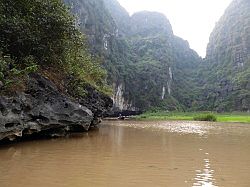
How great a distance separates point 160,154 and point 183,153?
96 centimetres

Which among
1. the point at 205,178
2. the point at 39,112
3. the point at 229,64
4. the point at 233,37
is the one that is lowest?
the point at 205,178

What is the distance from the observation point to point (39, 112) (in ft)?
53.7

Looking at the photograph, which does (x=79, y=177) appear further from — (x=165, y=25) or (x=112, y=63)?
(x=165, y=25)

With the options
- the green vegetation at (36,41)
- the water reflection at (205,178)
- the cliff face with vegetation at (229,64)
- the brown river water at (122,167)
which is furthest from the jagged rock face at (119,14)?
the water reflection at (205,178)

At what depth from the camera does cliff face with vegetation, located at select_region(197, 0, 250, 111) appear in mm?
103188

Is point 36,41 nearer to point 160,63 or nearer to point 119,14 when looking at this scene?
point 160,63

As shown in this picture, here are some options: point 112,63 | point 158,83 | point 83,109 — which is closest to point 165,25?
point 158,83

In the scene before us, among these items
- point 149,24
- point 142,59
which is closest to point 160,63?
point 142,59

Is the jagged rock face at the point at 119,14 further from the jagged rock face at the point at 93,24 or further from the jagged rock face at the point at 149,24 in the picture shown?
the jagged rock face at the point at 93,24

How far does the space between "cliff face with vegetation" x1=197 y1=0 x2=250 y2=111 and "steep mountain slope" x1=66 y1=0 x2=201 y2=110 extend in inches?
290

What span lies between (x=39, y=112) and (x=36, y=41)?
11.6 feet

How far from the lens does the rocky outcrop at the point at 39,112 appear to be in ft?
44.8

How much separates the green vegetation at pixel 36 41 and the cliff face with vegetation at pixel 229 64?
8414 centimetres

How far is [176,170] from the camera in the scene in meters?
9.34
